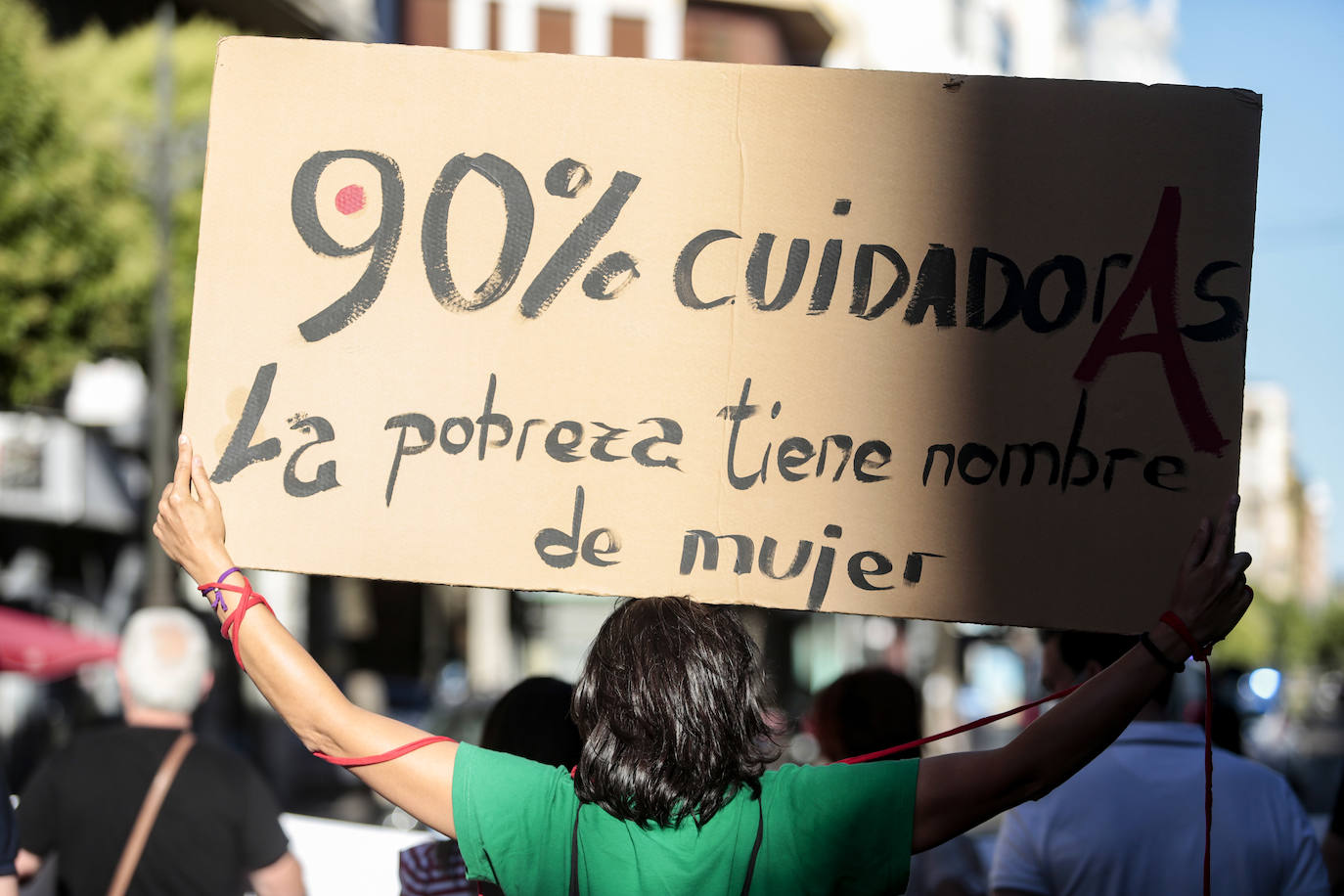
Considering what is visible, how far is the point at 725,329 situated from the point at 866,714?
1656mm

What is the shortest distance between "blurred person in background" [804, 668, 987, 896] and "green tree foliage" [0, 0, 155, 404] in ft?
28.9

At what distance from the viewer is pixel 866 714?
354cm

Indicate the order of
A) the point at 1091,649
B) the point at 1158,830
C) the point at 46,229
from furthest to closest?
the point at 46,229 → the point at 1091,649 → the point at 1158,830

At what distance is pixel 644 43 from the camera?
75.8 feet

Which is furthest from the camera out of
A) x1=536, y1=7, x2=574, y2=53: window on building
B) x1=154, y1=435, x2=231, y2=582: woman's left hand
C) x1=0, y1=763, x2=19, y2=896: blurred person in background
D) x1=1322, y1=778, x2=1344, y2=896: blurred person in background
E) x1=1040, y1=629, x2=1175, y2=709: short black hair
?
x1=536, y1=7, x2=574, y2=53: window on building

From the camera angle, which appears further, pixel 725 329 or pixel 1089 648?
pixel 1089 648

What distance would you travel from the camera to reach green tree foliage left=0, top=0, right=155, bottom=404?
33.4ft

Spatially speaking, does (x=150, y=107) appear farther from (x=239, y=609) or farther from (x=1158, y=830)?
(x=1158, y=830)

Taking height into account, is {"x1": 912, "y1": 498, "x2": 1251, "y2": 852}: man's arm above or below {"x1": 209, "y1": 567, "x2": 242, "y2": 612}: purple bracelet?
below

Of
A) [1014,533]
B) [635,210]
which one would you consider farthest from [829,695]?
[635,210]

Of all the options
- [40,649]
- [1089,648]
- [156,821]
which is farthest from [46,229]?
[1089,648]

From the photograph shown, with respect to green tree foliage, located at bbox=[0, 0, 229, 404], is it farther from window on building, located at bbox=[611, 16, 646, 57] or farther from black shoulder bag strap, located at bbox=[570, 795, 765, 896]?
window on building, located at bbox=[611, 16, 646, 57]

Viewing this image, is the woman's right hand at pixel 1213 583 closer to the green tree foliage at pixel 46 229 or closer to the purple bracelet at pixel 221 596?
the purple bracelet at pixel 221 596

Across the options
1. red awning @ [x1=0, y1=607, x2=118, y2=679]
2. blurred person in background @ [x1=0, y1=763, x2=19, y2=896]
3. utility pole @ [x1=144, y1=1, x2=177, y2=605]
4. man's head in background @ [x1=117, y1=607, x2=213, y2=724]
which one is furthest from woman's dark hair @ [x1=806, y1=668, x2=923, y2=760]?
red awning @ [x1=0, y1=607, x2=118, y2=679]
